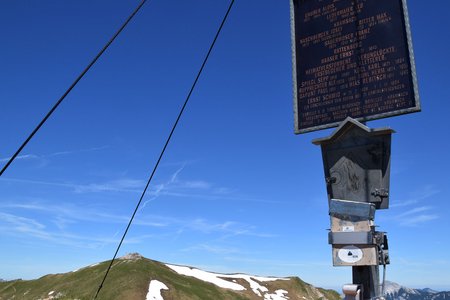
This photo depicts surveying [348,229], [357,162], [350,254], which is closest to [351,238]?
[348,229]

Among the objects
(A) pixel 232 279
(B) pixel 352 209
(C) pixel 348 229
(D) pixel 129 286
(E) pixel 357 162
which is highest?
(E) pixel 357 162

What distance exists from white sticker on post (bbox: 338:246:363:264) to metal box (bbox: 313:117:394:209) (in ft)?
4.00

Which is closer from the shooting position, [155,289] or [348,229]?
[348,229]

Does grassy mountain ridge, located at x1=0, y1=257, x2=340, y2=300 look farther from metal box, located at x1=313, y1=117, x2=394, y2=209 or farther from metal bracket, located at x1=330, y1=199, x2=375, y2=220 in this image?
metal bracket, located at x1=330, y1=199, x2=375, y2=220

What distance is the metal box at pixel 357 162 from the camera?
9609 millimetres

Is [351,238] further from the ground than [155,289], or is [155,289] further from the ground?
[351,238]

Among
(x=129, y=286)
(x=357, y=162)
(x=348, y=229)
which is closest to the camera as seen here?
(x=348, y=229)

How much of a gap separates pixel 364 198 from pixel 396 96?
99.7 inches

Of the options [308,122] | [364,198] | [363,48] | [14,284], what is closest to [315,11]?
[363,48]

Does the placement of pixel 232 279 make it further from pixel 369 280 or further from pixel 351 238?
pixel 351 238

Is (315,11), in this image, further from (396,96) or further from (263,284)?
(263,284)

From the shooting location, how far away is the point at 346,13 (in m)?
11.1

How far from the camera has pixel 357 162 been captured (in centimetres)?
1007

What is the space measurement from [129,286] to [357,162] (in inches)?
2063
